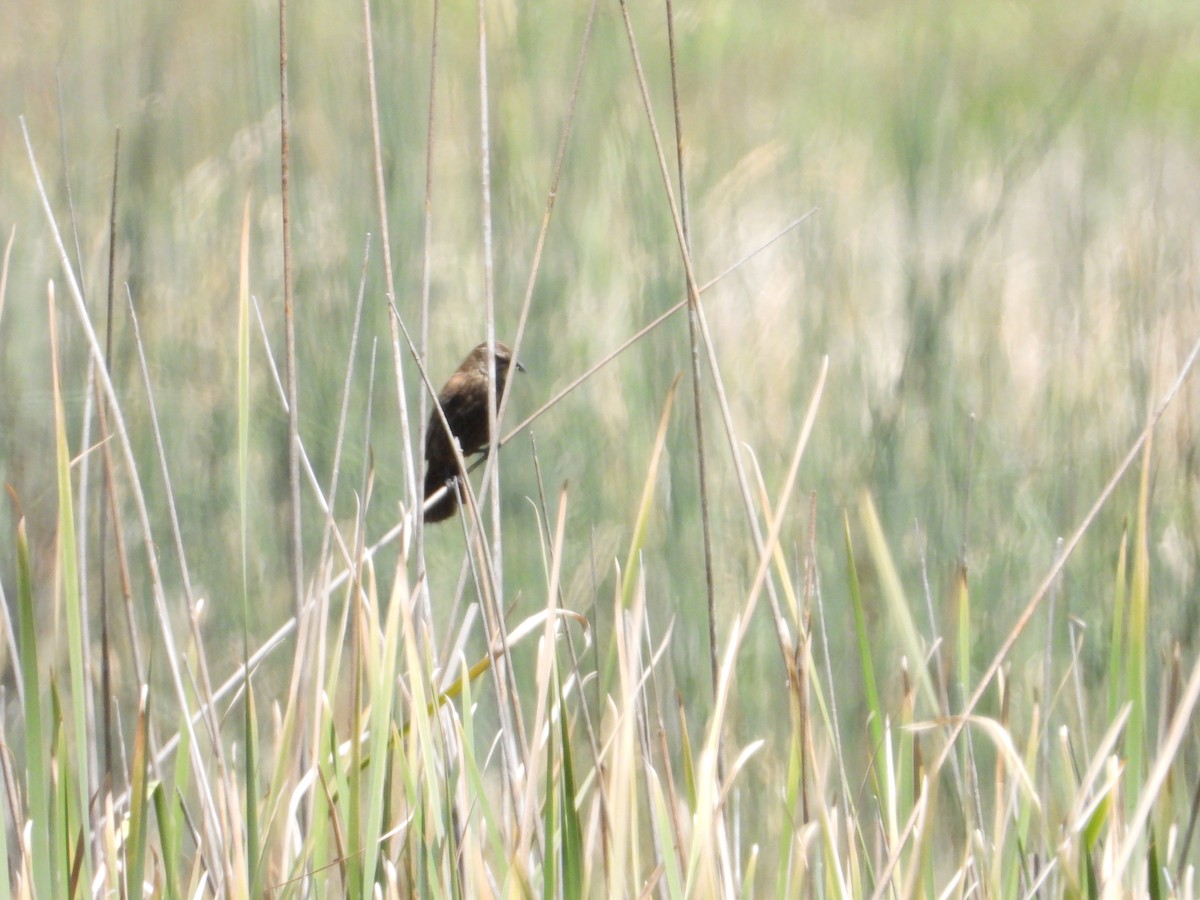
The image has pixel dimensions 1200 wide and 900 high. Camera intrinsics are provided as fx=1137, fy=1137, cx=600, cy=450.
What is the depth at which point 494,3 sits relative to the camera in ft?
5.41

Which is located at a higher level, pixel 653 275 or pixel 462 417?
pixel 653 275

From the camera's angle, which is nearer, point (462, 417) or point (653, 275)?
point (653, 275)

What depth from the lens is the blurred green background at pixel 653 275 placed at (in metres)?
1.50

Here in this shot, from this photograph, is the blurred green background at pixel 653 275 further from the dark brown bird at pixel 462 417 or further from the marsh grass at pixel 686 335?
the dark brown bird at pixel 462 417

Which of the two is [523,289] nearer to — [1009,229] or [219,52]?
[219,52]

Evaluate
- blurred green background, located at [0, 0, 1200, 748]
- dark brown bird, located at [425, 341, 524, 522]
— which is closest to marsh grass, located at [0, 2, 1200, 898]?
blurred green background, located at [0, 0, 1200, 748]

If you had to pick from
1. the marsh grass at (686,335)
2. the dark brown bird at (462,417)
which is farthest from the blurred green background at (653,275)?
the dark brown bird at (462,417)

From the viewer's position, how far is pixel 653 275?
155 centimetres

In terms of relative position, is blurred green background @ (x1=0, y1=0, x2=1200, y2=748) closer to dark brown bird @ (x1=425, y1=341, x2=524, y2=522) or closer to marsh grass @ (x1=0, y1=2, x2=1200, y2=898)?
marsh grass @ (x1=0, y1=2, x2=1200, y2=898)

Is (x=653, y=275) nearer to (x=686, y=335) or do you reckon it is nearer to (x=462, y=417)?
(x=686, y=335)

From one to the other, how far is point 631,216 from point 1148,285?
0.71 meters

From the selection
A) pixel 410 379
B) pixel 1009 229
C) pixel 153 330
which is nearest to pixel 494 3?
pixel 410 379

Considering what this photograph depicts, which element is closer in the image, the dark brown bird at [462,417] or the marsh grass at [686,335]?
the marsh grass at [686,335]

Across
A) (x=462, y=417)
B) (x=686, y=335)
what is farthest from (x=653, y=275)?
(x=462, y=417)
